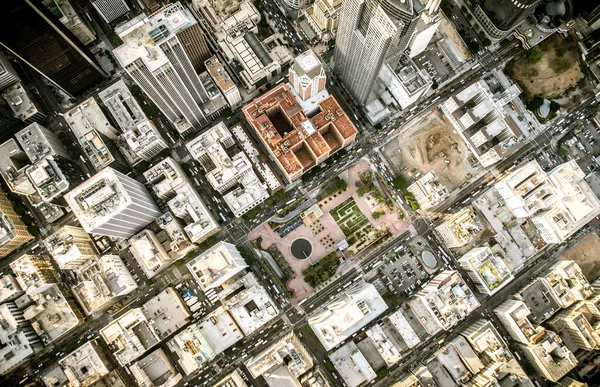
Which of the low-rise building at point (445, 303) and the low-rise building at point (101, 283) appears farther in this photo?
the low-rise building at point (101, 283)

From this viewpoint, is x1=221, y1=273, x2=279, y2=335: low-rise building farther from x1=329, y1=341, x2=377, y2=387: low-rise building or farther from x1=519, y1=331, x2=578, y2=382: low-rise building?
x1=519, y1=331, x2=578, y2=382: low-rise building

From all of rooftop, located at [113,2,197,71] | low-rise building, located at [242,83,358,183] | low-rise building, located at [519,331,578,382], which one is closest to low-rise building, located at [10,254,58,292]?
rooftop, located at [113,2,197,71]

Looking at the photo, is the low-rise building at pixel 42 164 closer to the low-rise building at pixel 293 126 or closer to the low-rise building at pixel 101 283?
the low-rise building at pixel 101 283

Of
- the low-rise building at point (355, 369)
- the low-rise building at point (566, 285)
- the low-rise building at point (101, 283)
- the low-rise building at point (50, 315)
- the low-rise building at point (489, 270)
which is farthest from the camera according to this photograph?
the low-rise building at point (566, 285)

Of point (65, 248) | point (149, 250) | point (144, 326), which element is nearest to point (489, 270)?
point (149, 250)

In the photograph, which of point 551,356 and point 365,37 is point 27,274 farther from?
point 551,356

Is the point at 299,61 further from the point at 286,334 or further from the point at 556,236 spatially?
the point at 556,236

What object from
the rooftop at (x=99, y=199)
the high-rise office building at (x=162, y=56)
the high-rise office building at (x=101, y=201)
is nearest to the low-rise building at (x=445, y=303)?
the high-rise office building at (x=101, y=201)
